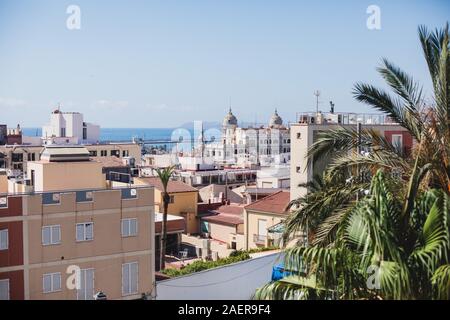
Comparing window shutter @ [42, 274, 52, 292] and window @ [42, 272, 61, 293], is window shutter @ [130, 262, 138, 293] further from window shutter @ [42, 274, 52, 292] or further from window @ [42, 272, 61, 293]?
window shutter @ [42, 274, 52, 292]

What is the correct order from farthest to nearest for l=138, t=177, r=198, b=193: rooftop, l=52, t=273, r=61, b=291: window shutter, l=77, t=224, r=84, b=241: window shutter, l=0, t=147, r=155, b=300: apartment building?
l=138, t=177, r=198, b=193: rooftop
l=77, t=224, r=84, b=241: window shutter
l=52, t=273, r=61, b=291: window shutter
l=0, t=147, r=155, b=300: apartment building

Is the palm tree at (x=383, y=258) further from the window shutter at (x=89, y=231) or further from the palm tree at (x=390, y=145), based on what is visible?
the window shutter at (x=89, y=231)

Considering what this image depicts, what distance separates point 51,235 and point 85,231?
0.76 metres

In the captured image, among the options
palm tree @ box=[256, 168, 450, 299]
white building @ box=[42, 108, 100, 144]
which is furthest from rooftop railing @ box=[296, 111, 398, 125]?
white building @ box=[42, 108, 100, 144]

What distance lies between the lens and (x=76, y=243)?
43.7 feet

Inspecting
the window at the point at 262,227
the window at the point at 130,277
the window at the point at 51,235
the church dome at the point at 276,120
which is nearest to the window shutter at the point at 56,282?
the window at the point at 51,235

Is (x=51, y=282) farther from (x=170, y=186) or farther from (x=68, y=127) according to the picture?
(x=68, y=127)

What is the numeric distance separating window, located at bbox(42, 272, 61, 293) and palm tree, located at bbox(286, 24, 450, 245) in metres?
8.41

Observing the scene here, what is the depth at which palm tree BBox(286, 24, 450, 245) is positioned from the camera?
5.31 metres

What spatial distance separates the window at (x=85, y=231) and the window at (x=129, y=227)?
0.87 metres

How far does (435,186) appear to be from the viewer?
17.3 ft

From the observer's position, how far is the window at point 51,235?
12.9 metres
